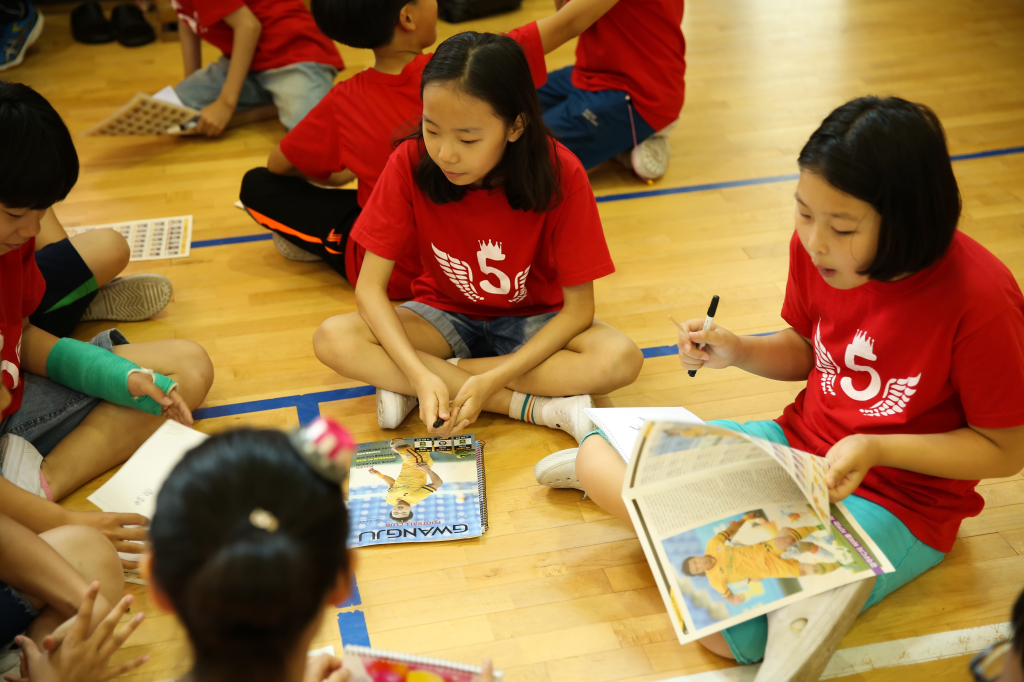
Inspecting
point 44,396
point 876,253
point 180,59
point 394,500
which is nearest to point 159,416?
point 44,396

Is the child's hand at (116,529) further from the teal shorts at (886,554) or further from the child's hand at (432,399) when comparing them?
the teal shorts at (886,554)

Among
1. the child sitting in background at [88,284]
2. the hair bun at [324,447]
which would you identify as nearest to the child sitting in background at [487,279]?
the child sitting in background at [88,284]

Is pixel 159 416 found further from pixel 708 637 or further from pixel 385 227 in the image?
pixel 708 637

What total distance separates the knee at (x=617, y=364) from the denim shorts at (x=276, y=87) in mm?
1615

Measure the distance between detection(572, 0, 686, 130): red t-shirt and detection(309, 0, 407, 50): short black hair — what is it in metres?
0.79

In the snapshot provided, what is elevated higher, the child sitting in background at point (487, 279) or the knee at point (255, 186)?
the child sitting in background at point (487, 279)

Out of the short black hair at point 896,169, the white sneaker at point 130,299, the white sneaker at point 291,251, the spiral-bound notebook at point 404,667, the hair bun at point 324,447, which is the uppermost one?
the short black hair at point 896,169

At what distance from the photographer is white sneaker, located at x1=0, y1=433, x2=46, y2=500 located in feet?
4.58

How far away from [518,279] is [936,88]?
2.18 m

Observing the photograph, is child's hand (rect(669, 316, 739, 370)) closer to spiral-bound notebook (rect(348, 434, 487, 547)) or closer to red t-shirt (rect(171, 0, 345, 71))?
spiral-bound notebook (rect(348, 434, 487, 547))

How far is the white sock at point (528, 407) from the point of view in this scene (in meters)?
1.64

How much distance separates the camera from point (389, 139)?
1969 millimetres

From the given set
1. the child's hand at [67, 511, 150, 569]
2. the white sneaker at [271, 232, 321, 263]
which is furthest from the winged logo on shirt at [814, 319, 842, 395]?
the white sneaker at [271, 232, 321, 263]

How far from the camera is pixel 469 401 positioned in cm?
152
